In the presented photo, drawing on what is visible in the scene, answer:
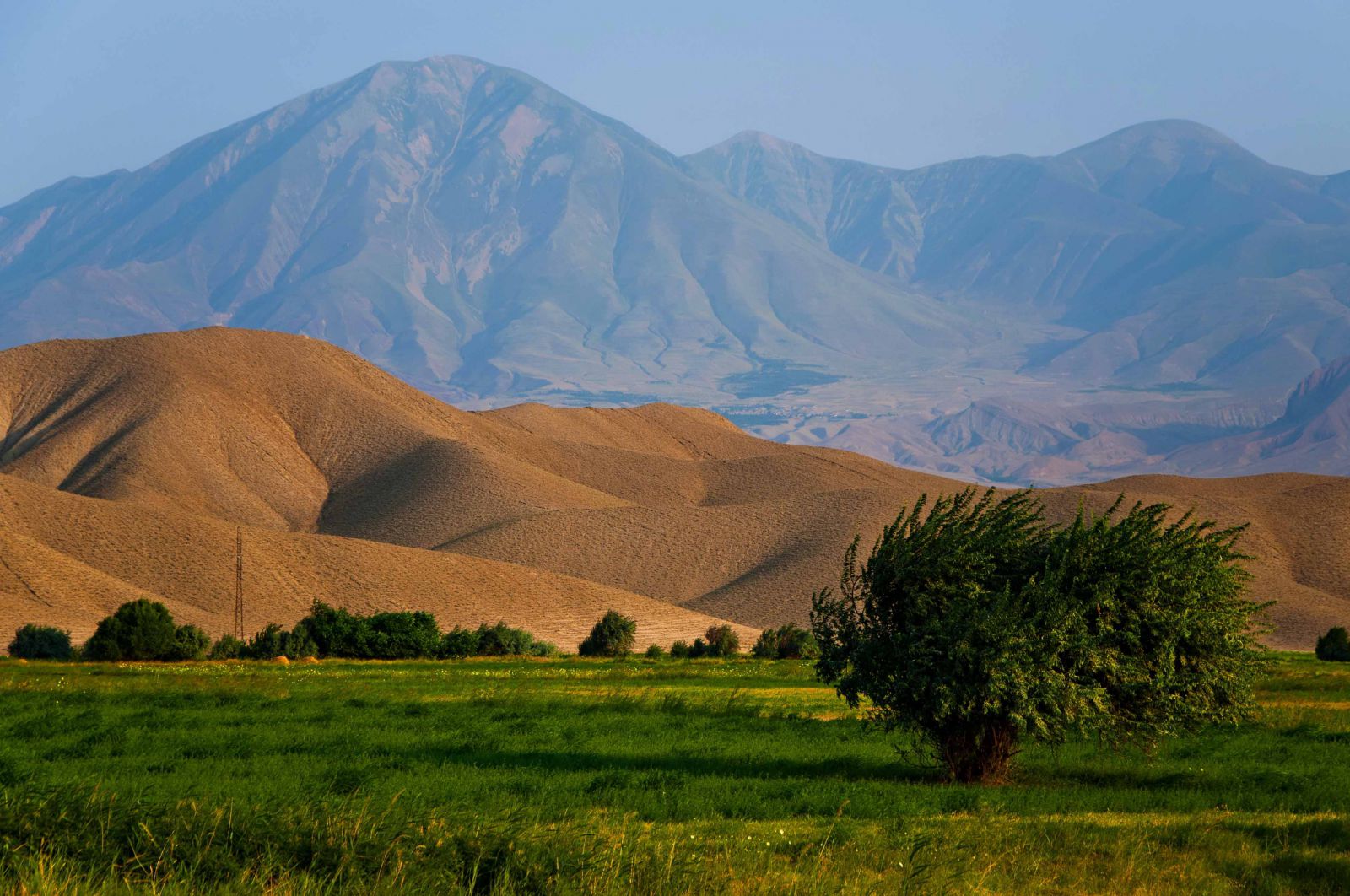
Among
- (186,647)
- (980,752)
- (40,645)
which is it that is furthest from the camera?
(40,645)

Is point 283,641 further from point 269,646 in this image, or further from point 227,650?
point 227,650

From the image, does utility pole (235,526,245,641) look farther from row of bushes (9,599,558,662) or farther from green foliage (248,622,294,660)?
green foliage (248,622,294,660)

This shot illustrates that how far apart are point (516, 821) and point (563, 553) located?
315 ft

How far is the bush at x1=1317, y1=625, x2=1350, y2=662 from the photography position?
208 ft

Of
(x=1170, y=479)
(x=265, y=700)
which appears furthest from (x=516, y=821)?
(x=1170, y=479)

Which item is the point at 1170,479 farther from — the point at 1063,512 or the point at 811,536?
the point at 811,536

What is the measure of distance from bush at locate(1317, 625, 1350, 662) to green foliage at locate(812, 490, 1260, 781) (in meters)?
46.6

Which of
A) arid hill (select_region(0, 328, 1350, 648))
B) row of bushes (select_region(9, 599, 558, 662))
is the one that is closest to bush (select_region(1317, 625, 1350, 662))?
arid hill (select_region(0, 328, 1350, 648))

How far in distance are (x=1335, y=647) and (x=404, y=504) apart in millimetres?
73309

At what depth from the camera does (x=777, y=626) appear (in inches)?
3652

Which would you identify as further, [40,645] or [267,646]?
[40,645]

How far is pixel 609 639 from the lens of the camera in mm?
63156

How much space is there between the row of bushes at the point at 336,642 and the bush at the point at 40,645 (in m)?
0.03

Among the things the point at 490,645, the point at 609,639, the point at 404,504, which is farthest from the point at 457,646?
the point at 404,504
